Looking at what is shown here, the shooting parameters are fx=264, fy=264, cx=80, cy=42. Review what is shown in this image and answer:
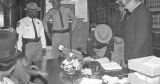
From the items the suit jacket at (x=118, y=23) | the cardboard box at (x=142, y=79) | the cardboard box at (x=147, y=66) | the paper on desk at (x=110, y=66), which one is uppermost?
the suit jacket at (x=118, y=23)

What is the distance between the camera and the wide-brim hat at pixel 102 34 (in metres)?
3.33

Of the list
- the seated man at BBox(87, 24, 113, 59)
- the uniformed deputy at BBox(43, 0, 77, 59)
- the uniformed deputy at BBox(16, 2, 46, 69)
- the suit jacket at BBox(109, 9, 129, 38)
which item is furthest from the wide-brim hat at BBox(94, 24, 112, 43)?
the uniformed deputy at BBox(43, 0, 77, 59)

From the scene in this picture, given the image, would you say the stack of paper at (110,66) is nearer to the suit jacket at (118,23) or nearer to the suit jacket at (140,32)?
the suit jacket at (140,32)

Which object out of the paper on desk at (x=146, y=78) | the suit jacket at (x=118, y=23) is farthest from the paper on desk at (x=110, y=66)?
the suit jacket at (x=118, y=23)

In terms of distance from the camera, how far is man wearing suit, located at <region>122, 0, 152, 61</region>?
8.46ft

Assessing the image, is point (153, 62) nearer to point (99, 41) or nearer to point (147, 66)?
point (147, 66)

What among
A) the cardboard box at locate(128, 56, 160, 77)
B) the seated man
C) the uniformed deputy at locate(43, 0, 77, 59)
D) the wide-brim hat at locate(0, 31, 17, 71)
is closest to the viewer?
the wide-brim hat at locate(0, 31, 17, 71)

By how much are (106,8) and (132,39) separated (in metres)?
3.52

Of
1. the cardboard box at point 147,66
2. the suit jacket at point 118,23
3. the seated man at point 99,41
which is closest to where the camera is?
the cardboard box at point 147,66

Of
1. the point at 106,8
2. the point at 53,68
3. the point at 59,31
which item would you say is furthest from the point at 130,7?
the point at 106,8

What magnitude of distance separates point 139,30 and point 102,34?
0.82 metres

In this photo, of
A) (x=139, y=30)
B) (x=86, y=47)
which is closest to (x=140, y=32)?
(x=139, y=30)

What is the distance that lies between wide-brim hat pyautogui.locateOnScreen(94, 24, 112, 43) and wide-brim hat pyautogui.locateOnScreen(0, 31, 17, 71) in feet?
5.81

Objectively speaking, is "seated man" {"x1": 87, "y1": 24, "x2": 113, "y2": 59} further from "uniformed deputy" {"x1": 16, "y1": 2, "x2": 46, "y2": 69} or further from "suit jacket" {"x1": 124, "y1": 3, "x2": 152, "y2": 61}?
"uniformed deputy" {"x1": 16, "y1": 2, "x2": 46, "y2": 69}
